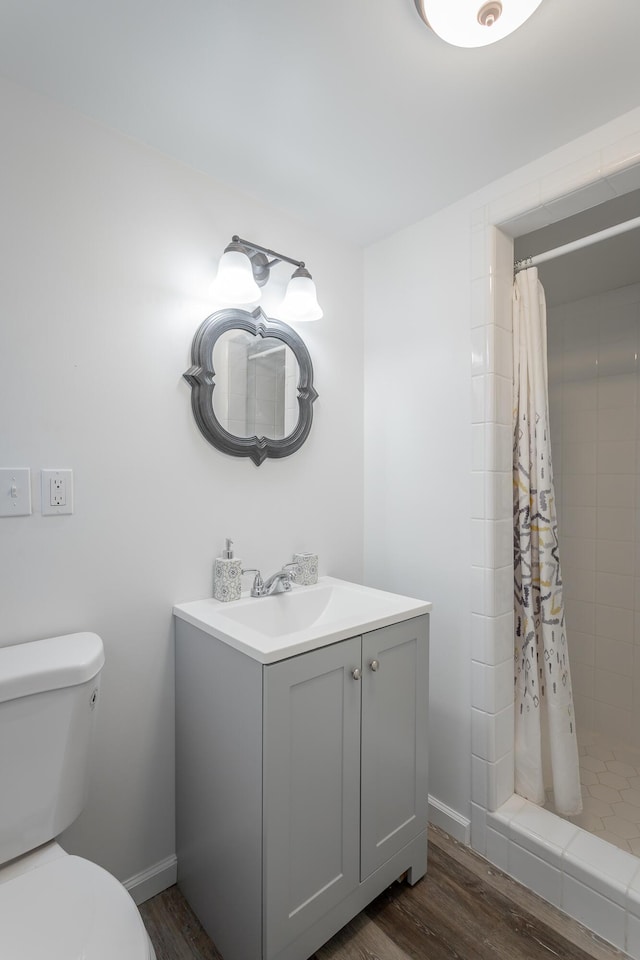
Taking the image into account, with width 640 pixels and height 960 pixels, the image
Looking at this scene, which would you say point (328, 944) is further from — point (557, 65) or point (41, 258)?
point (557, 65)

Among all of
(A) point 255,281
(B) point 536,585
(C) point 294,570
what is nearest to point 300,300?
(A) point 255,281

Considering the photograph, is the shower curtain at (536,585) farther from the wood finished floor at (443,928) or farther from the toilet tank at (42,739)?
the toilet tank at (42,739)

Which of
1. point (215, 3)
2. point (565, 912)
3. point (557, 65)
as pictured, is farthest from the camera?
point (565, 912)

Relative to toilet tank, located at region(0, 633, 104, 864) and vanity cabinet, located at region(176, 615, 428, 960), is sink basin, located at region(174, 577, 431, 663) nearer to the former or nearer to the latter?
vanity cabinet, located at region(176, 615, 428, 960)

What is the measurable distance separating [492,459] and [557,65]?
41.4 inches

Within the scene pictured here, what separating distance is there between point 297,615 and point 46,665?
79cm

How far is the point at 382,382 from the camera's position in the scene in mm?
2014

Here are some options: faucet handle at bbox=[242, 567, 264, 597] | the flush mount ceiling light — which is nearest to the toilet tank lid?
faucet handle at bbox=[242, 567, 264, 597]

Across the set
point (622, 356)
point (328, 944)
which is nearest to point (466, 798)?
point (328, 944)

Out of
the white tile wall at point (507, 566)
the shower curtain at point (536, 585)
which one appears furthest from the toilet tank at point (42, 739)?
the shower curtain at point (536, 585)

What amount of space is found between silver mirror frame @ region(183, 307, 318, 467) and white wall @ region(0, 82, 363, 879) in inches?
1.4

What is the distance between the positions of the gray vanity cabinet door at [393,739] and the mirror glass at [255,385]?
821 millimetres

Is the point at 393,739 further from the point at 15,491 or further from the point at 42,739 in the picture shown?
the point at 15,491

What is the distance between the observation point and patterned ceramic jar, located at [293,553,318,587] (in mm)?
1769
